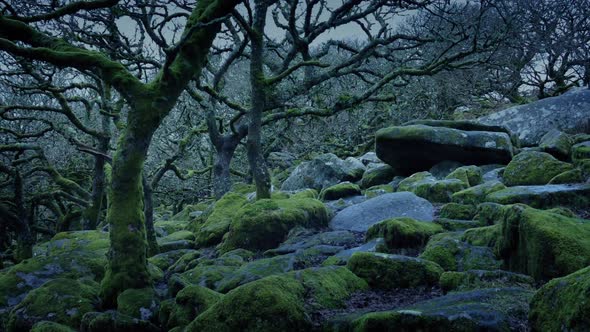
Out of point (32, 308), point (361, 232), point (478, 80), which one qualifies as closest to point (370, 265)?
point (361, 232)

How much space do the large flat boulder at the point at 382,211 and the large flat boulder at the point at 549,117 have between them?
786 cm

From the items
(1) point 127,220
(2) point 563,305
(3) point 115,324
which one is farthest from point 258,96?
(2) point 563,305

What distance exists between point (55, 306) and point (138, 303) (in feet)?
4.54

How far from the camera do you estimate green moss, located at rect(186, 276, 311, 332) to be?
4.78m

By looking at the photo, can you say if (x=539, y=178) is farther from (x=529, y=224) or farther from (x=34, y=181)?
(x=34, y=181)

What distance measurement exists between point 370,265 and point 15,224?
11.8 m

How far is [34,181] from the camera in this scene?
1805 cm

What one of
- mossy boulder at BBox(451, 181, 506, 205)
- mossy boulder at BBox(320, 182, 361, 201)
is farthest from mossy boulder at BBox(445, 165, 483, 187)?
mossy boulder at BBox(320, 182, 361, 201)

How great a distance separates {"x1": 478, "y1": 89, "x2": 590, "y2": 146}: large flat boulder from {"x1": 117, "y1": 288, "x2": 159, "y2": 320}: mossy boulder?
1414cm

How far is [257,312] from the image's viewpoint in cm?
484

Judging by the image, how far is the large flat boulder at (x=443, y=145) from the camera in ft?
45.2

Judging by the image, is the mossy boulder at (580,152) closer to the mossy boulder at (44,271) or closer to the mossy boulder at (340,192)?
the mossy boulder at (340,192)

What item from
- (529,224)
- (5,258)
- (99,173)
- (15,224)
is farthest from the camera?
(5,258)

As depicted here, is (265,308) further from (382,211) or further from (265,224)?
(382,211)
